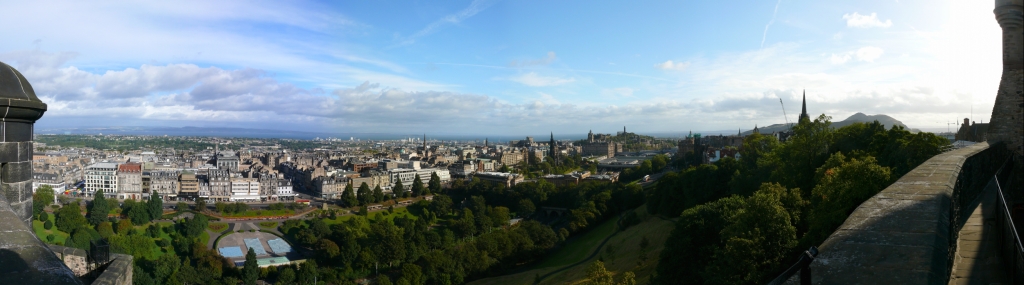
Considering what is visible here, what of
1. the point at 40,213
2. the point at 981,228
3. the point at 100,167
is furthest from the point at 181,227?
the point at 981,228

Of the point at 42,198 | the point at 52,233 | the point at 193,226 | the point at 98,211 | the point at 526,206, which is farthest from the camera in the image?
the point at 526,206

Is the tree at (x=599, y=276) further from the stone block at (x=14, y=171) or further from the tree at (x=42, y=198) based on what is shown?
the tree at (x=42, y=198)

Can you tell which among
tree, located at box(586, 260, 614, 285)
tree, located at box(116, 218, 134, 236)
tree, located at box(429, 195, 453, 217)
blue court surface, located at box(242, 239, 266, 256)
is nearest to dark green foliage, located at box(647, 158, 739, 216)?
tree, located at box(586, 260, 614, 285)

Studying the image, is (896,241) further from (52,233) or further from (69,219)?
(69,219)

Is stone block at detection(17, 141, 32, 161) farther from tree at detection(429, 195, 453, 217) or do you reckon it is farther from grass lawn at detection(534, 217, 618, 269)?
tree at detection(429, 195, 453, 217)

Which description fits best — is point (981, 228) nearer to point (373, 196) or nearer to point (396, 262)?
point (396, 262)

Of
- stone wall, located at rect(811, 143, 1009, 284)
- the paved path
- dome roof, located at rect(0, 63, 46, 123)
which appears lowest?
the paved path

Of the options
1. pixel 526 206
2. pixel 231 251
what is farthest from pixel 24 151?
pixel 526 206
